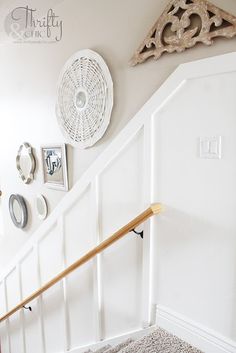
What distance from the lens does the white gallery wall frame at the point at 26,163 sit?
7.89 ft

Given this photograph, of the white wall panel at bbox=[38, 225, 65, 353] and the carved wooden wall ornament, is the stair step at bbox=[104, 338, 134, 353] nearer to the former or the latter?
the white wall panel at bbox=[38, 225, 65, 353]

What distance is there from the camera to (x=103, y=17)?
5.16 ft

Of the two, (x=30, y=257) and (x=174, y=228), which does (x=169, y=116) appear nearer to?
(x=174, y=228)

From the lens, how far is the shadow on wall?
1153mm

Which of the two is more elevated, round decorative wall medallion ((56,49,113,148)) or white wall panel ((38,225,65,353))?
round decorative wall medallion ((56,49,113,148))

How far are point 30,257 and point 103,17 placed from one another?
6.51 feet

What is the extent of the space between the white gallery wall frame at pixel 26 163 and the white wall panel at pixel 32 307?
697 mm

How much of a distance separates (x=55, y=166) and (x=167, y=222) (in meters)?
1.15

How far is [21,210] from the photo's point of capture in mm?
2646

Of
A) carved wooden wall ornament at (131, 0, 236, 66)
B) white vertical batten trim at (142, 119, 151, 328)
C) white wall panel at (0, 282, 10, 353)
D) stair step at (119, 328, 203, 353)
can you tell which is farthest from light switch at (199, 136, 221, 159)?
white wall panel at (0, 282, 10, 353)

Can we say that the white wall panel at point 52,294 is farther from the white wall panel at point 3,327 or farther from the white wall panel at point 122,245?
the white wall panel at point 3,327

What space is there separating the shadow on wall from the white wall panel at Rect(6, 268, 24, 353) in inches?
68.5

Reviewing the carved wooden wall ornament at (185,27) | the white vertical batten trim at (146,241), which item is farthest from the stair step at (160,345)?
the carved wooden wall ornament at (185,27)

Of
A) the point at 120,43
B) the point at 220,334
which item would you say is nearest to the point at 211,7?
the point at 120,43
